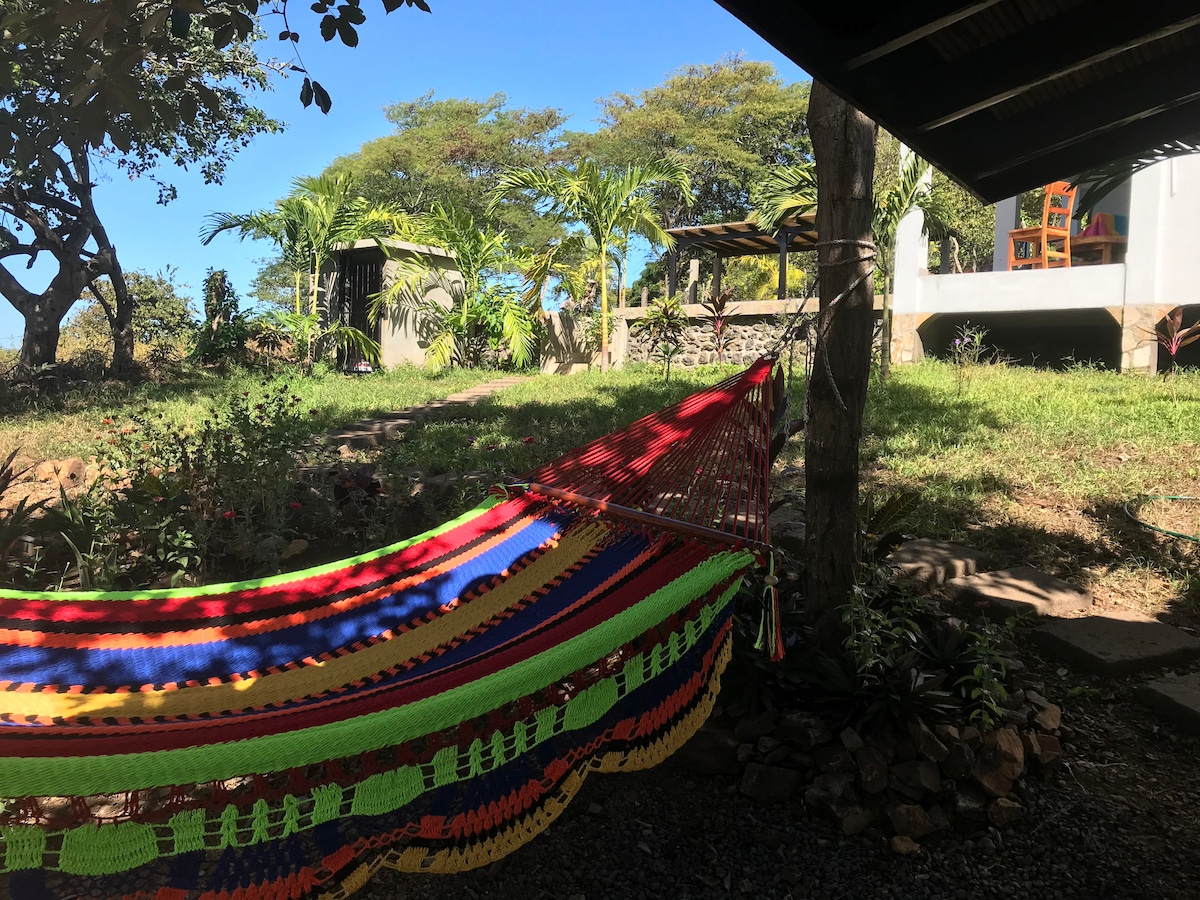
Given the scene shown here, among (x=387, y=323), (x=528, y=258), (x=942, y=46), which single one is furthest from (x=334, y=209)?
(x=942, y=46)

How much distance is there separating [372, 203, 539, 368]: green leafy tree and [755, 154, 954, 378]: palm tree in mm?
3016

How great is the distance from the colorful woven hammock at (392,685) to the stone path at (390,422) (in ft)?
9.34

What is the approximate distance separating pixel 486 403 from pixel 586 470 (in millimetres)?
4245

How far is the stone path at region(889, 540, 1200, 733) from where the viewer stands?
2.10 meters

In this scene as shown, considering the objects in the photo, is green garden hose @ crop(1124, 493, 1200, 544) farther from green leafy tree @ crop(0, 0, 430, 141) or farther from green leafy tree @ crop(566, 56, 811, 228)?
green leafy tree @ crop(566, 56, 811, 228)

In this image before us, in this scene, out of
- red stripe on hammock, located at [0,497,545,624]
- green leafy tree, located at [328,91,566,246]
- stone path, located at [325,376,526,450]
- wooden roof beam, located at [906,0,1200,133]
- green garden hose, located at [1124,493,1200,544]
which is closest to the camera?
wooden roof beam, located at [906,0,1200,133]

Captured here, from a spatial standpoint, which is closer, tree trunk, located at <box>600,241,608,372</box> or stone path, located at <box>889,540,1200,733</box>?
stone path, located at <box>889,540,1200,733</box>

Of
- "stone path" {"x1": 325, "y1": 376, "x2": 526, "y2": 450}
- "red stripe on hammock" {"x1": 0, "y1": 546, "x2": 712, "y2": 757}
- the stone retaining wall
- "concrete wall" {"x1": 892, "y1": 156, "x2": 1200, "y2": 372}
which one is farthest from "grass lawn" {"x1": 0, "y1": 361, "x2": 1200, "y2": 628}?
the stone retaining wall

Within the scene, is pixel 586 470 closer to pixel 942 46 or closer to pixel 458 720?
pixel 458 720

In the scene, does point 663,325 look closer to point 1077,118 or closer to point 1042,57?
point 1077,118

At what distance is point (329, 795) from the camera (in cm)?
115

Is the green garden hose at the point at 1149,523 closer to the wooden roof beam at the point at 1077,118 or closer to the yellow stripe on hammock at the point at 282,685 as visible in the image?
the wooden roof beam at the point at 1077,118

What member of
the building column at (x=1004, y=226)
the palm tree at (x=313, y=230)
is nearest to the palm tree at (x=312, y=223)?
the palm tree at (x=313, y=230)

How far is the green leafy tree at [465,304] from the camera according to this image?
9.16m
